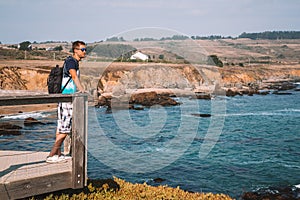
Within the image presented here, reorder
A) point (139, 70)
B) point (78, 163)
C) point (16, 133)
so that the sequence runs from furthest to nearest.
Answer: point (139, 70), point (16, 133), point (78, 163)

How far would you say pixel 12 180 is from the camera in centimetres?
610

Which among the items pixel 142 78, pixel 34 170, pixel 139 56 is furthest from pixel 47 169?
pixel 139 56

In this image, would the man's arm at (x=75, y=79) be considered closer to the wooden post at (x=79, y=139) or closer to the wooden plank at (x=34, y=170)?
the wooden post at (x=79, y=139)

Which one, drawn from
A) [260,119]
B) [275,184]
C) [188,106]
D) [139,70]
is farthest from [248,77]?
[275,184]

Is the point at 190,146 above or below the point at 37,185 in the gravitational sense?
below

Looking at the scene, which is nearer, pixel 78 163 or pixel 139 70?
pixel 78 163

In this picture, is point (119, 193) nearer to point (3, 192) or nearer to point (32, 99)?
point (3, 192)

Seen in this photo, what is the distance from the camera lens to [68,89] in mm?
7098

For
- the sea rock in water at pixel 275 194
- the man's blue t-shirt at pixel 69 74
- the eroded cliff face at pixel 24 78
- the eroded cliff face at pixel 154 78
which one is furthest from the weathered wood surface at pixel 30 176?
the eroded cliff face at pixel 154 78

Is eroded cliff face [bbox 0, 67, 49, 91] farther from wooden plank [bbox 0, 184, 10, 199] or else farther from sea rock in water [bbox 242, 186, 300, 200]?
wooden plank [bbox 0, 184, 10, 199]

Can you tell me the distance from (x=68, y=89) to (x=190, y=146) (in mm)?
17601

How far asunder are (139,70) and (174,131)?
35.9 meters

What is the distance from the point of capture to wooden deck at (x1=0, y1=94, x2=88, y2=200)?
6.10m

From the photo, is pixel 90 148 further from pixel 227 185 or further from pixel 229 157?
pixel 227 185
